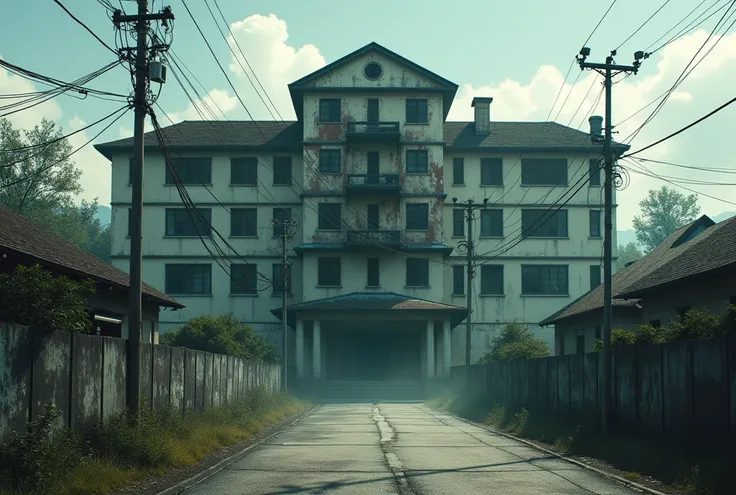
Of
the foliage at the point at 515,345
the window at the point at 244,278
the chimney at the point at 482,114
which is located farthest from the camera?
the chimney at the point at 482,114

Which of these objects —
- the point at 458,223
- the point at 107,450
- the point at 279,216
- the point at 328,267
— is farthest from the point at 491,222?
the point at 107,450

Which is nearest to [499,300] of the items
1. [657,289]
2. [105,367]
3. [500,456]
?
[657,289]

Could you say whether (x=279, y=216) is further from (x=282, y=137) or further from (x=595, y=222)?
(x=595, y=222)

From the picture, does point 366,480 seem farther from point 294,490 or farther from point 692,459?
point 692,459

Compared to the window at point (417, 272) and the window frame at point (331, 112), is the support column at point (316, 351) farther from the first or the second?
the window frame at point (331, 112)

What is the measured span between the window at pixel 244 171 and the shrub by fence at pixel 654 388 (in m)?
33.6

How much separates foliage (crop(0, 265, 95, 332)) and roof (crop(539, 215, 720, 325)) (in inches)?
622

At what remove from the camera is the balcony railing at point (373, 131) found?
54.7m

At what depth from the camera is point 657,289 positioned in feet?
91.0

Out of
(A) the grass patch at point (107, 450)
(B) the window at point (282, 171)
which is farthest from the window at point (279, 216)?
(A) the grass patch at point (107, 450)

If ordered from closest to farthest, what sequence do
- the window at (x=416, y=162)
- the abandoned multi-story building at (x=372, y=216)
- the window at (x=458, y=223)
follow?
1. the abandoned multi-story building at (x=372, y=216)
2. the window at (x=416, y=162)
3. the window at (x=458, y=223)

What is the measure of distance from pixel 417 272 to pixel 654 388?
128 ft

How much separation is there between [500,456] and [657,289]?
12.3 metres

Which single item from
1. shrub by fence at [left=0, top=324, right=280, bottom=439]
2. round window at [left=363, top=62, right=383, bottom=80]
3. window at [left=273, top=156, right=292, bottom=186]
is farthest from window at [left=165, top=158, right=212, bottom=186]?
shrub by fence at [left=0, top=324, right=280, bottom=439]
